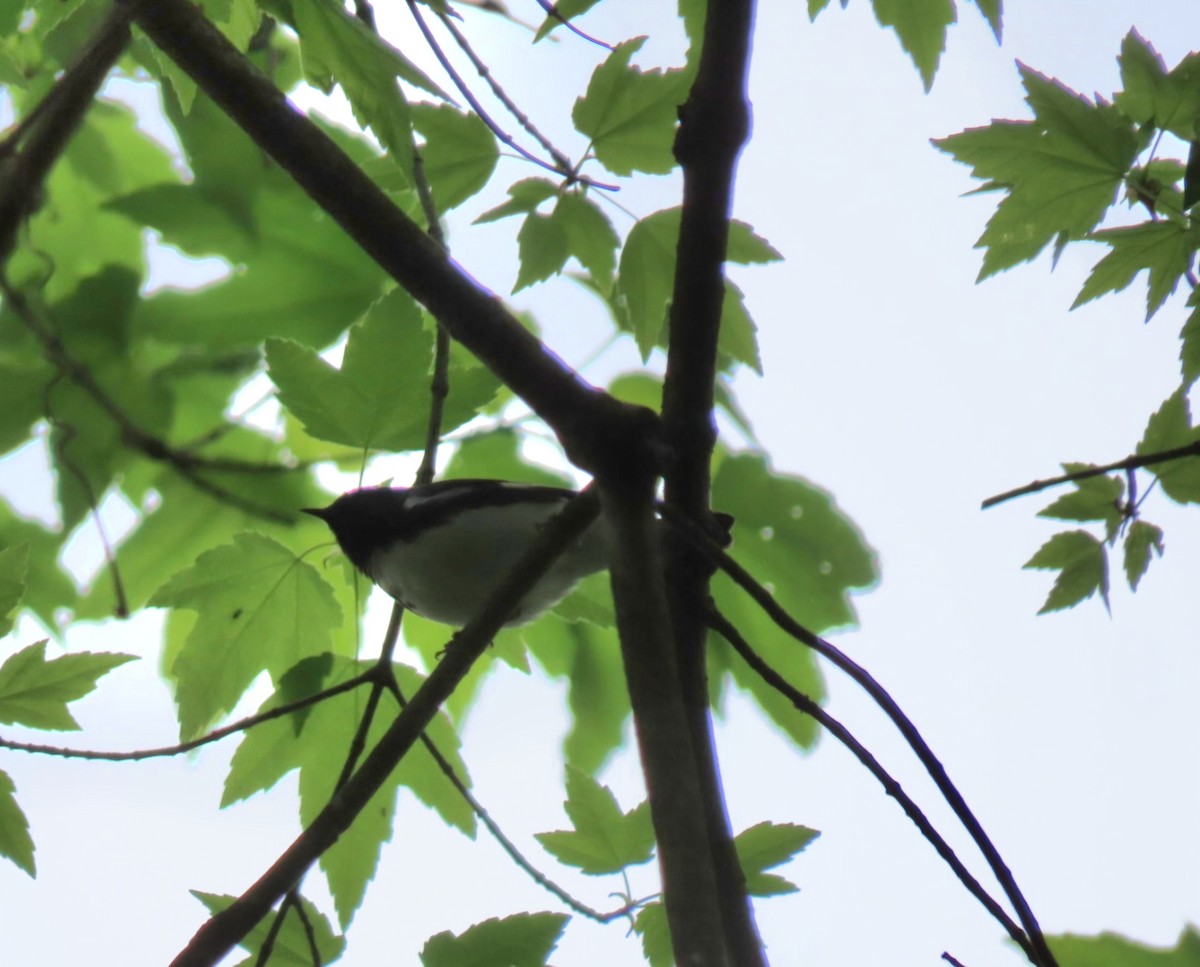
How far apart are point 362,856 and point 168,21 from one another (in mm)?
1170

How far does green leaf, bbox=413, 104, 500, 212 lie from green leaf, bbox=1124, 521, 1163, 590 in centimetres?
113

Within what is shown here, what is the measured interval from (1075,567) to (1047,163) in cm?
59

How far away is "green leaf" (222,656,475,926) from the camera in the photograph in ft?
5.82

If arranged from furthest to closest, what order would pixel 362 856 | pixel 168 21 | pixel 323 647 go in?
pixel 323 647 → pixel 362 856 → pixel 168 21

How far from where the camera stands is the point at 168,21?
4.17 ft

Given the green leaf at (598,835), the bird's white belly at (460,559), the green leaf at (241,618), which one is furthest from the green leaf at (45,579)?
the green leaf at (598,835)

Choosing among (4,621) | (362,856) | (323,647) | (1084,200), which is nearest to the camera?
(4,621)

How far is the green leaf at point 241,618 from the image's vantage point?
1.80 meters

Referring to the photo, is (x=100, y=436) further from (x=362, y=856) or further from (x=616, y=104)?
(x=616, y=104)

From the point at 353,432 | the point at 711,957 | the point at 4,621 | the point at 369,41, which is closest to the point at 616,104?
the point at 369,41

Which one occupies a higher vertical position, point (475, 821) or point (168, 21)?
point (168, 21)

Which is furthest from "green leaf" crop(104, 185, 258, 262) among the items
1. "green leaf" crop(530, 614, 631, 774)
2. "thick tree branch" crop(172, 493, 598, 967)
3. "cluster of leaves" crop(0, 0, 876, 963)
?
"thick tree branch" crop(172, 493, 598, 967)

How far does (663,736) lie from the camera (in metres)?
1.01

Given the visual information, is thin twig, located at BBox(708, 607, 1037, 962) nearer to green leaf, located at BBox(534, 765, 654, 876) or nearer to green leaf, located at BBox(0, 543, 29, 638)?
green leaf, located at BBox(534, 765, 654, 876)
